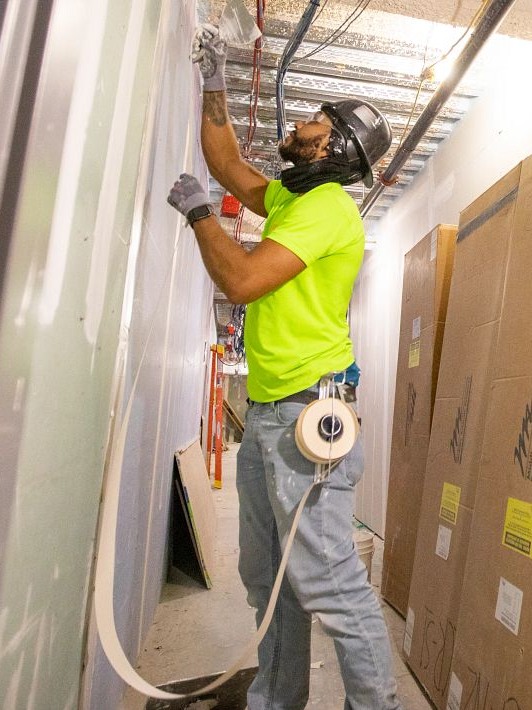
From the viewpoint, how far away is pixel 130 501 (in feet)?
3.81

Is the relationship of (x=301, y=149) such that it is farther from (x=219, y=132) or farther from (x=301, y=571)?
(x=301, y=571)

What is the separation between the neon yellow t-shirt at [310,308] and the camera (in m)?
1.05

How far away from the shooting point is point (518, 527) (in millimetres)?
1146

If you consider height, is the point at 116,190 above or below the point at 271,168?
below

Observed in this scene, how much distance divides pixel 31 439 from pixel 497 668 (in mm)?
1273

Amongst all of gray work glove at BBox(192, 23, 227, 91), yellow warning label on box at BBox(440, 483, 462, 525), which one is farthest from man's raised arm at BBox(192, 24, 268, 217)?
yellow warning label on box at BBox(440, 483, 462, 525)

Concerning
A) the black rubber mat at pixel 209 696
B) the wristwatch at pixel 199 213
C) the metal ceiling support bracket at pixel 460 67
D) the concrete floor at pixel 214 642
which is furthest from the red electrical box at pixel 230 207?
the black rubber mat at pixel 209 696

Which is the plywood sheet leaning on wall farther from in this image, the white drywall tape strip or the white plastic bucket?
the white drywall tape strip

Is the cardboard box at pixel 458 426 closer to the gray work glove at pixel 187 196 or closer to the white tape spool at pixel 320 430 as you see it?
the white tape spool at pixel 320 430

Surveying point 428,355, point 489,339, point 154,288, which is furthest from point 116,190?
point 428,355

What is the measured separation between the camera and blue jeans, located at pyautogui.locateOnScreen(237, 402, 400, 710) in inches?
37.1

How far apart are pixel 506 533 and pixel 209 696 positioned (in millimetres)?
965

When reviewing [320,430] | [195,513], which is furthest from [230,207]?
[320,430]

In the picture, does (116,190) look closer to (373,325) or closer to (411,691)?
(411,691)
